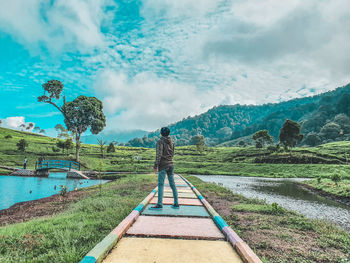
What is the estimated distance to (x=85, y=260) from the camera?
3123 mm

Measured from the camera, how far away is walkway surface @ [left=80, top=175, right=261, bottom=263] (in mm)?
3479

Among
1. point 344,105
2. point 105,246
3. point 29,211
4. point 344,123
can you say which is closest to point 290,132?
point 29,211

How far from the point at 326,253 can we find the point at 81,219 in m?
6.45

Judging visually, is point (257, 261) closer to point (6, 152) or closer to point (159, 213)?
point (159, 213)

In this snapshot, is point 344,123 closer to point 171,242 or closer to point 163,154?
point 163,154

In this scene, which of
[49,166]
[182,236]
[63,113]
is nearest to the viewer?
[182,236]

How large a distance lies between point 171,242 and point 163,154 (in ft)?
10.4

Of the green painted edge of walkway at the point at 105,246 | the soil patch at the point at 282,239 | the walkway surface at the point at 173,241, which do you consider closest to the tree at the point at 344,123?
the soil patch at the point at 282,239

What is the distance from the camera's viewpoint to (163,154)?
7012 mm

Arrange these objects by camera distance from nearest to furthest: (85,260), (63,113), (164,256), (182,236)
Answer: (85,260) → (164,256) → (182,236) → (63,113)

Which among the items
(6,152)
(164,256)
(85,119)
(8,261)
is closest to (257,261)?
(164,256)

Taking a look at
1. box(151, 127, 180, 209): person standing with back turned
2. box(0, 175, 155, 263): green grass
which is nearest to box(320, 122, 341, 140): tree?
box(151, 127, 180, 209): person standing with back turned

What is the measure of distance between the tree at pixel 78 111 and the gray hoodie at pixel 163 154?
121ft

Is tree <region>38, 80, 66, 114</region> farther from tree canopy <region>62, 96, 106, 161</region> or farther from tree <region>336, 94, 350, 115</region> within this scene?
tree <region>336, 94, 350, 115</region>
